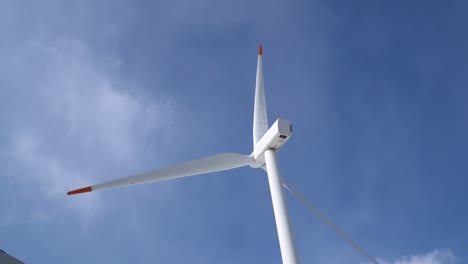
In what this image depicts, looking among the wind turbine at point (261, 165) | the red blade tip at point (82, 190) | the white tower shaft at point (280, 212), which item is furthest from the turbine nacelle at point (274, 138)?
the red blade tip at point (82, 190)

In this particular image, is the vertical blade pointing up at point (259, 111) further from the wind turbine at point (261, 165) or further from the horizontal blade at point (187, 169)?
the horizontal blade at point (187, 169)

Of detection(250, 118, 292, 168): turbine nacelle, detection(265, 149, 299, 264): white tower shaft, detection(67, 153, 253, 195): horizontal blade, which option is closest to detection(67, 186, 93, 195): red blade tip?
detection(67, 153, 253, 195): horizontal blade

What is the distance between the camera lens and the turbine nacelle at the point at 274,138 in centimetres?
1937

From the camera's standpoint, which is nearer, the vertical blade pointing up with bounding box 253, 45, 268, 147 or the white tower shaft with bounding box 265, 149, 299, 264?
the white tower shaft with bounding box 265, 149, 299, 264

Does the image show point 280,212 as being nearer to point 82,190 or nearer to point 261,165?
point 261,165

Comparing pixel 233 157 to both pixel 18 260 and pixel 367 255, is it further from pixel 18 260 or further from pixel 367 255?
pixel 18 260

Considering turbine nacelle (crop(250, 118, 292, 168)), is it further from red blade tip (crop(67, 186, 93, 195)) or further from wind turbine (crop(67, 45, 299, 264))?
red blade tip (crop(67, 186, 93, 195))

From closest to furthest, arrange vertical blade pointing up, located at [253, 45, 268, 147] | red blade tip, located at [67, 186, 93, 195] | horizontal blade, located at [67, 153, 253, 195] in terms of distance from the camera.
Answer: red blade tip, located at [67, 186, 93, 195], horizontal blade, located at [67, 153, 253, 195], vertical blade pointing up, located at [253, 45, 268, 147]

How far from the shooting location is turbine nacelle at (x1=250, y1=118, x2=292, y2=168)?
762 inches

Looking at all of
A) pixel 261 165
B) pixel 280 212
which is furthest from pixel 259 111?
pixel 280 212

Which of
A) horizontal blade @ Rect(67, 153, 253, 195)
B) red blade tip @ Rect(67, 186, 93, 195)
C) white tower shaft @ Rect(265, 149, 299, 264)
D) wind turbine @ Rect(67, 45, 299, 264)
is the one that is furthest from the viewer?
horizontal blade @ Rect(67, 153, 253, 195)

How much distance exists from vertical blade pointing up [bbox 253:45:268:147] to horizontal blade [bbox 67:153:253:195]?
1708 mm

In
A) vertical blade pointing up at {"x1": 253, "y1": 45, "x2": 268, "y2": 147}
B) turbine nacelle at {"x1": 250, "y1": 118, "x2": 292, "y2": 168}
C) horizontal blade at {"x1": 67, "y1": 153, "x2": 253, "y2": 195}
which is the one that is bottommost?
horizontal blade at {"x1": 67, "y1": 153, "x2": 253, "y2": 195}

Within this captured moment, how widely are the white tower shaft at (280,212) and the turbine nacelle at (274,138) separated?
372 mm
